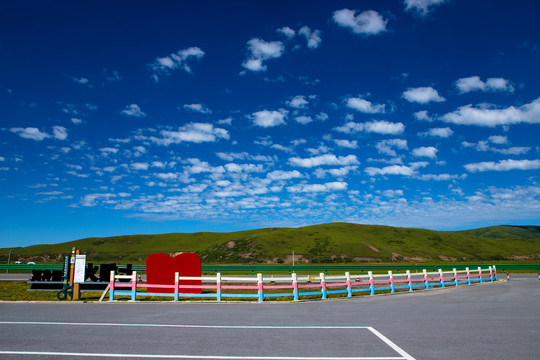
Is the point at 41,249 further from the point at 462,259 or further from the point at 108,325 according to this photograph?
the point at 108,325

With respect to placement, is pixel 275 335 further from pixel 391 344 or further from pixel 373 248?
pixel 373 248

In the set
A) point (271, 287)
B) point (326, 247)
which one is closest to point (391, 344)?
point (271, 287)

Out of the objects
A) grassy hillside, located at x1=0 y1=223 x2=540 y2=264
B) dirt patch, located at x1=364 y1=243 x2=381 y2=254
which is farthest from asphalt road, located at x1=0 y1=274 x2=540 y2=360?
dirt patch, located at x1=364 y1=243 x2=381 y2=254

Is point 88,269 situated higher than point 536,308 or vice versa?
point 88,269

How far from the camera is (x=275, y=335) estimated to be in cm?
851

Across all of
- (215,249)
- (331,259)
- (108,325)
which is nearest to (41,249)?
(215,249)

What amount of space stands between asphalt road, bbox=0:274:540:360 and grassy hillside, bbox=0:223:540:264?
88.7 m

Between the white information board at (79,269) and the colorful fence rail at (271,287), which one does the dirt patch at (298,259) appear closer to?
the colorful fence rail at (271,287)

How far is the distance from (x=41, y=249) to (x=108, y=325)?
7104 inches

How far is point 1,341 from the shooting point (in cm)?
776

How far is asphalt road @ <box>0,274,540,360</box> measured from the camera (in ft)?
22.3

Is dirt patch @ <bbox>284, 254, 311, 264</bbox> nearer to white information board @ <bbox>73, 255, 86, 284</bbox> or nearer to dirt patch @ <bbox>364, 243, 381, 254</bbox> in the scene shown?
dirt patch @ <bbox>364, 243, 381, 254</bbox>

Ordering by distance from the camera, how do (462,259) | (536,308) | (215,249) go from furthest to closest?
1. (215,249)
2. (462,259)
3. (536,308)

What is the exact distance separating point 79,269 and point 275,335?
13930 mm
